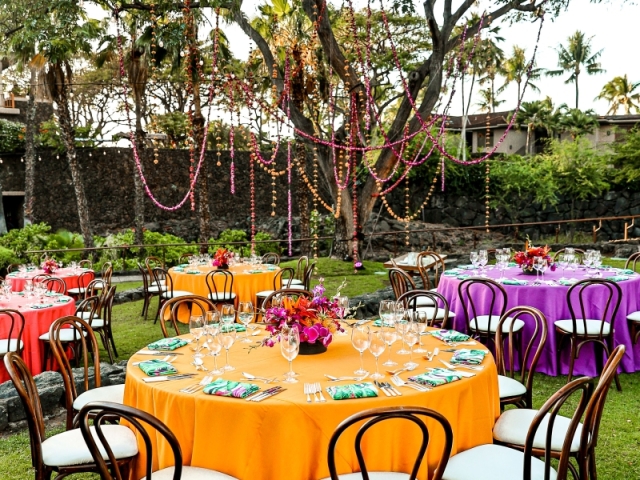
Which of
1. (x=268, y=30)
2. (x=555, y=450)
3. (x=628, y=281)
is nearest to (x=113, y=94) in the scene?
(x=268, y=30)

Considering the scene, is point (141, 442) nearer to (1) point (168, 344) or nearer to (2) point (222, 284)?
(1) point (168, 344)

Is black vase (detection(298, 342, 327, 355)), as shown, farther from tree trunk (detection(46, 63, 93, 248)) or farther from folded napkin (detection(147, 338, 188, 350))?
tree trunk (detection(46, 63, 93, 248))

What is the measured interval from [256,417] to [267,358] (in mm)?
757

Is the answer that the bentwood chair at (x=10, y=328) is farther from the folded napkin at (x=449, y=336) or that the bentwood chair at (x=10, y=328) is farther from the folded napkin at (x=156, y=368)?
the folded napkin at (x=449, y=336)

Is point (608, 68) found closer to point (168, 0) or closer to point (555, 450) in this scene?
point (168, 0)

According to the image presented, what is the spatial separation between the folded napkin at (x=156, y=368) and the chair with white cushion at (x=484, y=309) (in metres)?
2.77

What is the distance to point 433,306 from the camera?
6.25 meters

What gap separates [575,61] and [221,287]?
115 feet

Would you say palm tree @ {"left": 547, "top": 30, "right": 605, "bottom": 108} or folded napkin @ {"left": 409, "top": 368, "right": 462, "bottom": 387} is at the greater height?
palm tree @ {"left": 547, "top": 30, "right": 605, "bottom": 108}

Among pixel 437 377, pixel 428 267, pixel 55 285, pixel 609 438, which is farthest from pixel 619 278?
pixel 55 285

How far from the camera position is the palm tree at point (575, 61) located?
36094 mm

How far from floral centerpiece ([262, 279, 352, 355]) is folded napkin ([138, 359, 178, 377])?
491 millimetres

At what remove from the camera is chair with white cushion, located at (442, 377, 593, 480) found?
7.36ft

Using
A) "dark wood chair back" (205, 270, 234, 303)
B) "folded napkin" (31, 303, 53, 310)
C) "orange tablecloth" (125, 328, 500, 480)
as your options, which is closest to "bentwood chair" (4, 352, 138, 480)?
"orange tablecloth" (125, 328, 500, 480)
